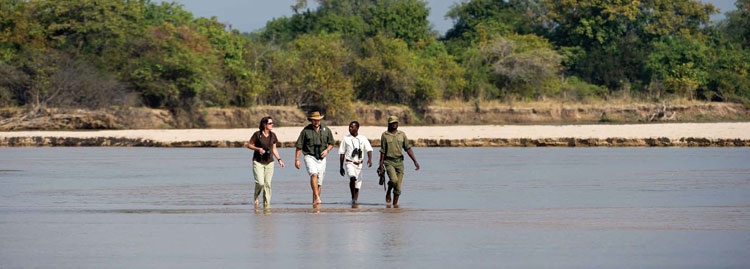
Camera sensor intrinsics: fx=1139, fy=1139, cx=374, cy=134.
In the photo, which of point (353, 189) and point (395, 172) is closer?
point (395, 172)

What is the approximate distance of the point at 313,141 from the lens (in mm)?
16688

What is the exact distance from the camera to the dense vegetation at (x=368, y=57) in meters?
53.9

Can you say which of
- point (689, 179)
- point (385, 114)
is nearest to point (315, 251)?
point (689, 179)

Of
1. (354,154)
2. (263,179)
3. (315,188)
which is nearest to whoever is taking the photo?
(263,179)

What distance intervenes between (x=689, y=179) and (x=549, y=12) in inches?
2182

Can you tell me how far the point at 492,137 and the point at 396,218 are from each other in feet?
87.2

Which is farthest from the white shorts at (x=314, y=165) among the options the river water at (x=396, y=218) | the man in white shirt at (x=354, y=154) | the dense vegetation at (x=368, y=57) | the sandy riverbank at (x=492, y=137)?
the dense vegetation at (x=368, y=57)

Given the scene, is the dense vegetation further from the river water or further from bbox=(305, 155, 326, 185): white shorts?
bbox=(305, 155, 326, 185): white shorts

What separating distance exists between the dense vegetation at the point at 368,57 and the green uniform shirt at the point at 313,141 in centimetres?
3628

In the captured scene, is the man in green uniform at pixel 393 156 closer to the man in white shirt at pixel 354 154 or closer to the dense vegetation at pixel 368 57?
the man in white shirt at pixel 354 154

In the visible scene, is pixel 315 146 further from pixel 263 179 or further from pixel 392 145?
pixel 392 145

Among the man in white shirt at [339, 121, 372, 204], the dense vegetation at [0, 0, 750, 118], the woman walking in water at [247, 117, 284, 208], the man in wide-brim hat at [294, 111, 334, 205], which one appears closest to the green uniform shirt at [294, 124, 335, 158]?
the man in wide-brim hat at [294, 111, 334, 205]

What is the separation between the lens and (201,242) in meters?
11.8

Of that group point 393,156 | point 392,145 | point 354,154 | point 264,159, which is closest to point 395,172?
point 393,156
